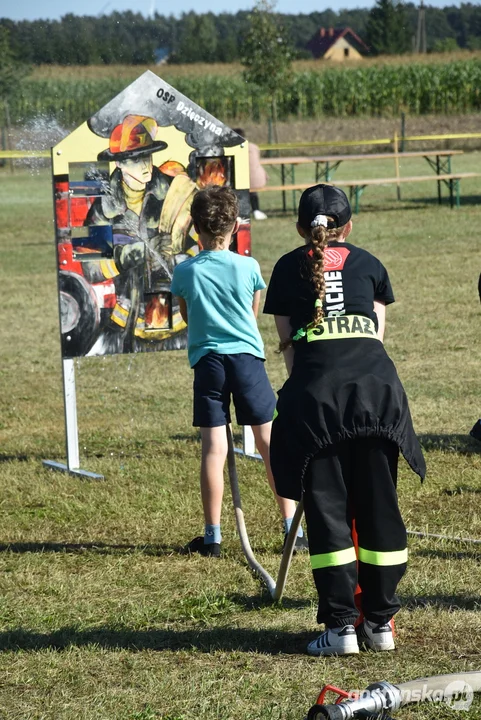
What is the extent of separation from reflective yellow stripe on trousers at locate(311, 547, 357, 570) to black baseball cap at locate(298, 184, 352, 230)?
1.14 metres

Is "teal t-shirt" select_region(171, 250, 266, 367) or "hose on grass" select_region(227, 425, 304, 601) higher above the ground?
"teal t-shirt" select_region(171, 250, 266, 367)

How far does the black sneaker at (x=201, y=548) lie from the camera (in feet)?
15.6

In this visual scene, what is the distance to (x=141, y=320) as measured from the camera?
6191 mm

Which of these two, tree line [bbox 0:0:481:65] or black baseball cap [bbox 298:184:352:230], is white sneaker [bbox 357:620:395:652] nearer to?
black baseball cap [bbox 298:184:352:230]

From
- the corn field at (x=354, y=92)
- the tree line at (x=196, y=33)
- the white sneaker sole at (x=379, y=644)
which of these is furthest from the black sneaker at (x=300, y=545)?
the corn field at (x=354, y=92)

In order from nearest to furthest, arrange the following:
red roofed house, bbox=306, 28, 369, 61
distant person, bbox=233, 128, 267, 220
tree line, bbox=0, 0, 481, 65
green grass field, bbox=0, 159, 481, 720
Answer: green grass field, bbox=0, 159, 481, 720, tree line, bbox=0, 0, 481, 65, distant person, bbox=233, 128, 267, 220, red roofed house, bbox=306, 28, 369, 61

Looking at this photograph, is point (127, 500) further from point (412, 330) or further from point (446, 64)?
point (446, 64)

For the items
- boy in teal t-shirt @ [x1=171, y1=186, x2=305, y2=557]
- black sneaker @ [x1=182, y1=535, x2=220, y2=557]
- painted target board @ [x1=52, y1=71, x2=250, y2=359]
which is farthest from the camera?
painted target board @ [x1=52, y1=71, x2=250, y2=359]

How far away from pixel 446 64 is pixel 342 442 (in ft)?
141

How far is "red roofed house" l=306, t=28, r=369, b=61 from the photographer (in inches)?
2544

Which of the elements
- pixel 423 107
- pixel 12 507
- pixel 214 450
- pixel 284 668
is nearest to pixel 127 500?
pixel 12 507

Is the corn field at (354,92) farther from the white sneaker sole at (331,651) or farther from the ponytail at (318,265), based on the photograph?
the white sneaker sole at (331,651)

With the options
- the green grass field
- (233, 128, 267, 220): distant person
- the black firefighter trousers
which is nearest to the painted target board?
the green grass field

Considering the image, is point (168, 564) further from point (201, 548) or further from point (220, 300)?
point (220, 300)
